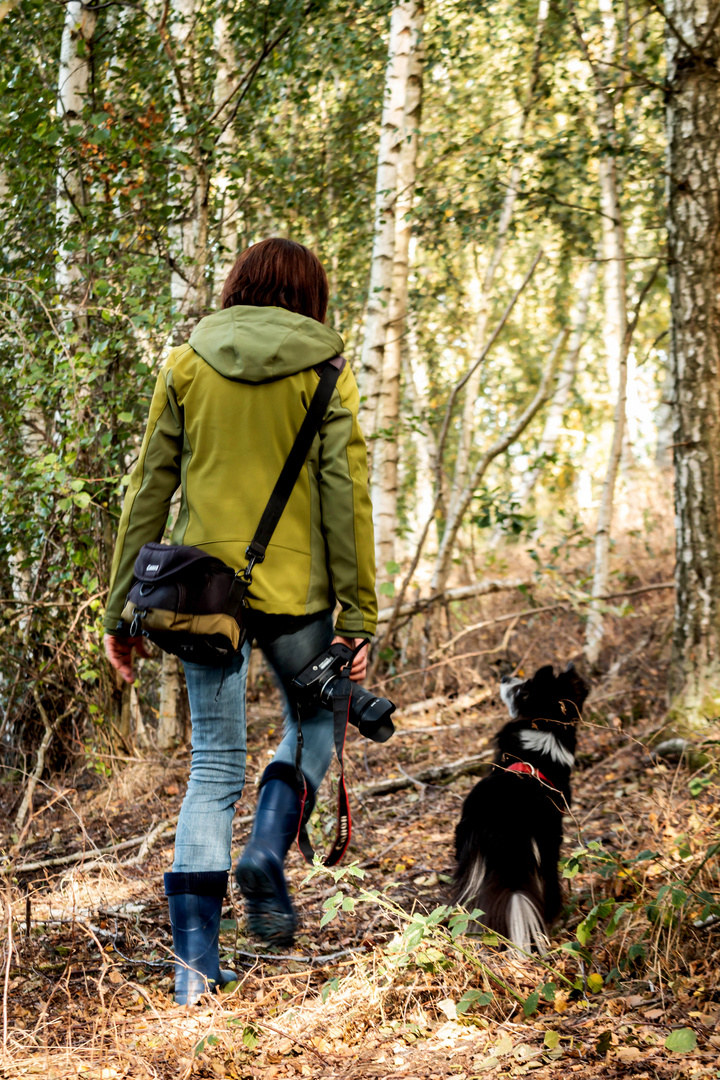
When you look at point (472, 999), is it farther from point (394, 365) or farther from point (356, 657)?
point (394, 365)

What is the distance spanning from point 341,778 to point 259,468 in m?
0.98

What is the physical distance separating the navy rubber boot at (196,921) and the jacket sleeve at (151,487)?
0.83 meters

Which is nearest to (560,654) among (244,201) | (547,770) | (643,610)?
(643,610)

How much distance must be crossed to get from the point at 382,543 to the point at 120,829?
3.20 m

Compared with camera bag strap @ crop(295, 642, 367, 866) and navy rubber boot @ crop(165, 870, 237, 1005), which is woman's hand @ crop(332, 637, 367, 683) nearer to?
camera bag strap @ crop(295, 642, 367, 866)

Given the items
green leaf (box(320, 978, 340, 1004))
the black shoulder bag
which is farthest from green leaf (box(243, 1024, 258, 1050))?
the black shoulder bag

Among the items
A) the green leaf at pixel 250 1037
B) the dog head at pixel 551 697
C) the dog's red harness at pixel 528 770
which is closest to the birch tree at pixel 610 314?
the dog head at pixel 551 697

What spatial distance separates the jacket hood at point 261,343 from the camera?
2.51m

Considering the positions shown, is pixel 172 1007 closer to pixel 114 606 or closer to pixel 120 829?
pixel 114 606

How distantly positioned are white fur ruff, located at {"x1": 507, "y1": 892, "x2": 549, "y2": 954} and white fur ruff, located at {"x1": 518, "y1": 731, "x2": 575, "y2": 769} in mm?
673

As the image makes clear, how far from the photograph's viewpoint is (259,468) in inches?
100

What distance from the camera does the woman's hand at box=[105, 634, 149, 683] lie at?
2.77 m

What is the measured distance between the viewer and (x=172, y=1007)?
2.39 m

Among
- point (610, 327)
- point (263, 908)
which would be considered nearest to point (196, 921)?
point (263, 908)
